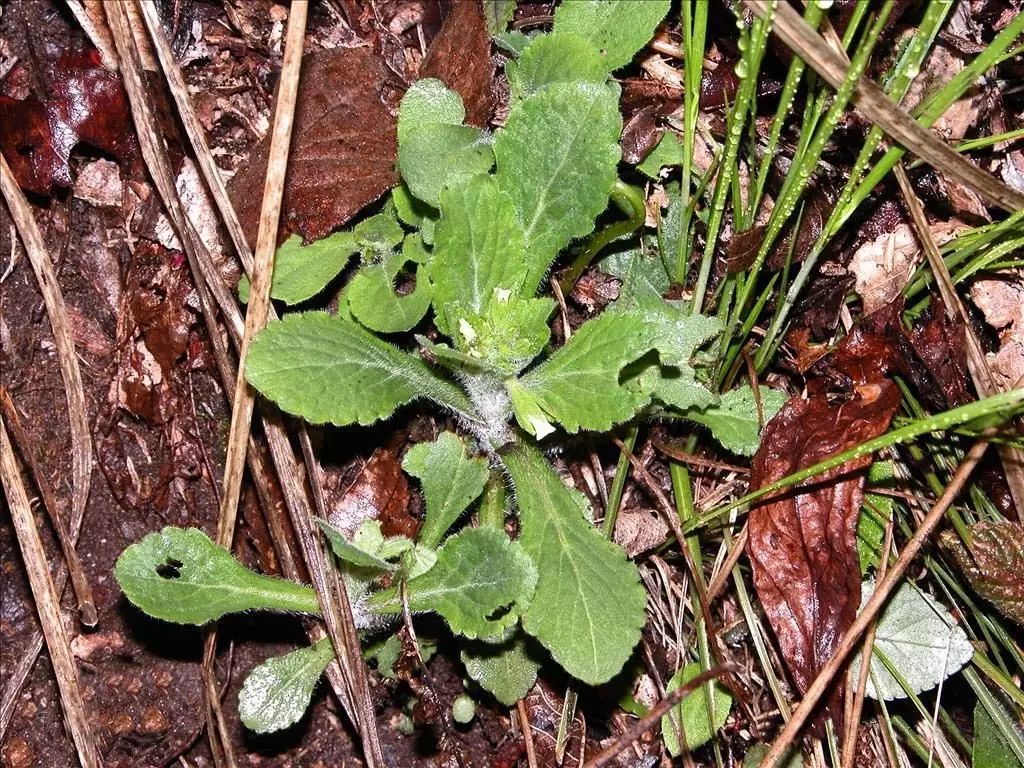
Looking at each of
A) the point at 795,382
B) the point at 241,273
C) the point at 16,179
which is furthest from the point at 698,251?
the point at 16,179

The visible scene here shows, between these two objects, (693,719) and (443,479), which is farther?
(693,719)

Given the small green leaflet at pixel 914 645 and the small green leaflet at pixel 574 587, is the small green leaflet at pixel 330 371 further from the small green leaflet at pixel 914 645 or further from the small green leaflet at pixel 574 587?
the small green leaflet at pixel 914 645

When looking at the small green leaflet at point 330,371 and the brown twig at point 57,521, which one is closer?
the small green leaflet at point 330,371

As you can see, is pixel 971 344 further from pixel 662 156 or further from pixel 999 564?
pixel 662 156

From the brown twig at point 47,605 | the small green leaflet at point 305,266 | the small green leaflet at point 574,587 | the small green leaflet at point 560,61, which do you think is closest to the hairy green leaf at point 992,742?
the small green leaflet at point 574,587

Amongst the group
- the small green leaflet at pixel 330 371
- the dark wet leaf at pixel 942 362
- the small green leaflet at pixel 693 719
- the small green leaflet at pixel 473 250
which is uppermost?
the small green leaflet at pixel 473 250

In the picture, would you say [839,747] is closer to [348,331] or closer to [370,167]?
[348,331]

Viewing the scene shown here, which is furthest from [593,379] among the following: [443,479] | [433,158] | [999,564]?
[999,564]
